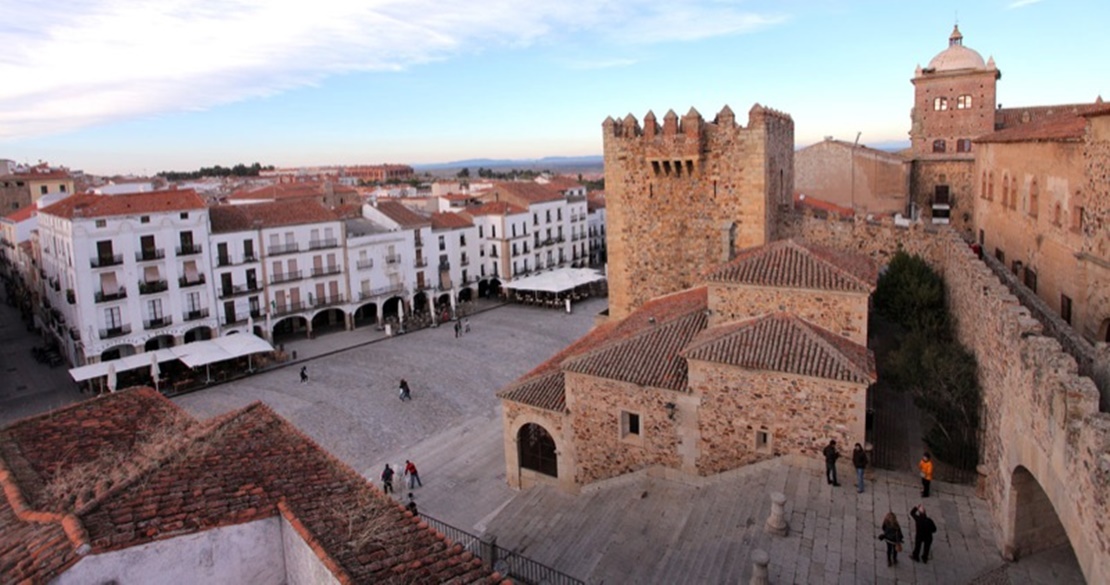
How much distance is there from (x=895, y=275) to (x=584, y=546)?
1085 cm

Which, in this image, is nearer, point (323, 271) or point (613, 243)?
point (613, 243)

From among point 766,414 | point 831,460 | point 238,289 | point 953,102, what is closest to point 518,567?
point 766,414

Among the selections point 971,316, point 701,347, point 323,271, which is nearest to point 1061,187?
point 971,316

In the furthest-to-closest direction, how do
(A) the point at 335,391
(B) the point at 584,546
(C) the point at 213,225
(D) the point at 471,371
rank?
1. (C) the point at 213,225
2. (D) the point at 471,371
3. (A) the point at 335,391
4. (B) the point at 584,546

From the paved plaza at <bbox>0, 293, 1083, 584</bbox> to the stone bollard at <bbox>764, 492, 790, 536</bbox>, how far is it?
4.8 inches

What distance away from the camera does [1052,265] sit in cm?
1495

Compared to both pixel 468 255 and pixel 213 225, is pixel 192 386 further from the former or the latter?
pixel 468 255

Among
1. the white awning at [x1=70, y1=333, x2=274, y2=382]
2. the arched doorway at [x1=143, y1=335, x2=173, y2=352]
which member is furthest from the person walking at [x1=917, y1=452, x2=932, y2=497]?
the arched doorway at [x1=143, y1=335, x2=173, y2=352]

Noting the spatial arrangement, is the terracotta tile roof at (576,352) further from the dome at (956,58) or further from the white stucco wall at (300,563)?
the dome at (956,58)

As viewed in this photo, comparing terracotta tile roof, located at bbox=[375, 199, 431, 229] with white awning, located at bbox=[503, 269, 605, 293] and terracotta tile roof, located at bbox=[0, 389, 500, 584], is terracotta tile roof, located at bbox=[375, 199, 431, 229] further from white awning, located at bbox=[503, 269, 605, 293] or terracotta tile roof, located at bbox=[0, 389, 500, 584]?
terracotta tile roof, located at bbox=[0, 389, 500, 584]

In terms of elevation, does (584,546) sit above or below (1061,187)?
below

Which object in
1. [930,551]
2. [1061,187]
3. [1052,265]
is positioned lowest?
[930,551]

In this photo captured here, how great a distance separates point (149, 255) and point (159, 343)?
385 cm

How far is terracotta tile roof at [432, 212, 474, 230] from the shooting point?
143 feet
